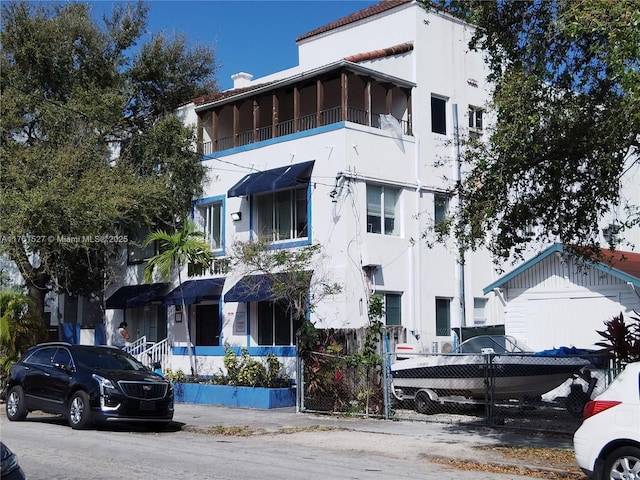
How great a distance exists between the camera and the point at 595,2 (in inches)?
420

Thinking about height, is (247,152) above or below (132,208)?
above

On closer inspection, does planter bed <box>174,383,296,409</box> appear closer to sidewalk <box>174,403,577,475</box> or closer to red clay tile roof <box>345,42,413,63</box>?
sidewalk <box>174,403,577,475</box>

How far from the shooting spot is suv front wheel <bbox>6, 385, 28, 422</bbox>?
16.5 meters

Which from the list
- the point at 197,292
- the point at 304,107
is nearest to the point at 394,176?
the point at 304,107

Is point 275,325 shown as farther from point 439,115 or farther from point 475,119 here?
point 475,119

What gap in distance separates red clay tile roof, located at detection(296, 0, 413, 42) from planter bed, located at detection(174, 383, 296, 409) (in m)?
12.6

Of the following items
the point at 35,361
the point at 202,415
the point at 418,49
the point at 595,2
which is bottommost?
the point at 202,415

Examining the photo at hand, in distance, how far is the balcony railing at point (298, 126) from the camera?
23.2 meters

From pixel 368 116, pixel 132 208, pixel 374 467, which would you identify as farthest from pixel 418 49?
pixel 374 467

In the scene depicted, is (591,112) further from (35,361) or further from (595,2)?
(35,361)

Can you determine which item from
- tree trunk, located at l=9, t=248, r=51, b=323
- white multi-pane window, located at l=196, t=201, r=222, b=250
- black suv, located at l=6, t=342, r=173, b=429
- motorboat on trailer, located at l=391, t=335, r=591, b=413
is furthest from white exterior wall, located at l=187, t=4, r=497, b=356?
black suv, located at l=6, t=342, r=173, b=429

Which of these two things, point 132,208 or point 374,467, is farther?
point 132,208

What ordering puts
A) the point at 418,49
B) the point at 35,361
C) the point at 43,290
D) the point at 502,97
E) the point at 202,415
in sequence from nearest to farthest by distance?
the point at 502,97
the point at 35,361
the point at 202,415
the point at 418,49
the point at 43,290

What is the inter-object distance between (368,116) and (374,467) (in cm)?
1355
